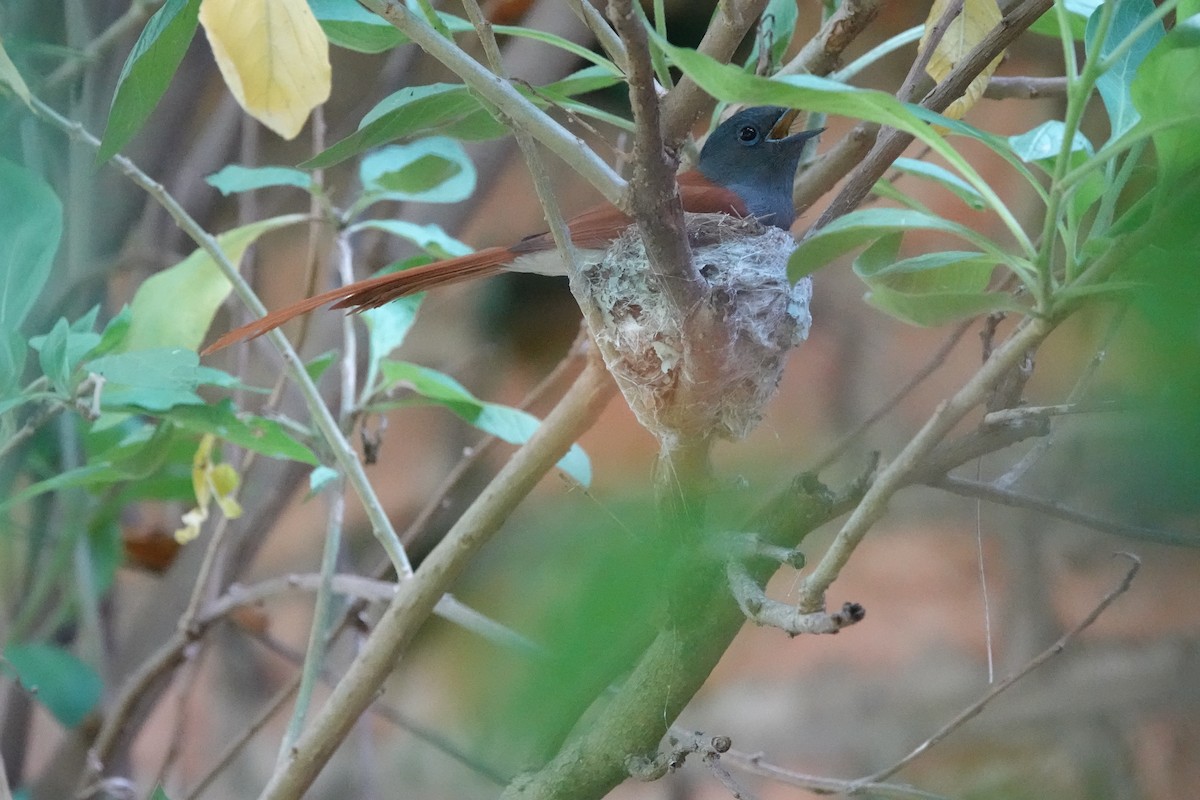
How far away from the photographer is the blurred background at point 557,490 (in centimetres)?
184

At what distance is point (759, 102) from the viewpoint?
1.93ft

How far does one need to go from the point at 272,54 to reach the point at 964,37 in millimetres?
677

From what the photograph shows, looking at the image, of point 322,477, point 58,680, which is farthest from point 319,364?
point 58,680

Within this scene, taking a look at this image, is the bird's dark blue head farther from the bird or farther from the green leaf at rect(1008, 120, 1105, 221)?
the green leaf at rect(1008, 120, 1105, 221)

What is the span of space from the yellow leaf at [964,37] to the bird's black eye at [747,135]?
68 cm

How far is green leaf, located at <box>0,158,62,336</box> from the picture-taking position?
1.13 metres

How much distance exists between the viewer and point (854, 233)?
2.38ft

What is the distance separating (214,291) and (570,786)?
33.8 inches

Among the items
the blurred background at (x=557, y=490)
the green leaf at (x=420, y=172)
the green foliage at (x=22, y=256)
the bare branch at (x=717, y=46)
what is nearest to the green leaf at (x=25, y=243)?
the green foliage at (x=22, y=256)

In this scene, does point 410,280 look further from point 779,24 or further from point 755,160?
point 755,160

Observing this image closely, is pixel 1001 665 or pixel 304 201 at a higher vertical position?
pixel 304 201

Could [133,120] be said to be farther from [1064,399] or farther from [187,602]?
[187,602]

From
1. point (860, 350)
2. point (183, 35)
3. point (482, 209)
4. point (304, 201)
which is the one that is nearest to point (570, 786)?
point (183, 35)

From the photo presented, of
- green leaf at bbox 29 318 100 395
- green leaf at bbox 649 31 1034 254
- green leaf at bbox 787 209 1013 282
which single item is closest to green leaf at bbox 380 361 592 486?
green leaf at bbox 29 318 100 395
